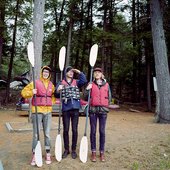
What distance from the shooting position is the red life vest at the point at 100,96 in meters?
5.41

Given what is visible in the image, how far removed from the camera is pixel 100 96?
17.9ft

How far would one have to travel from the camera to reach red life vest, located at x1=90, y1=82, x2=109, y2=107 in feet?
17.8

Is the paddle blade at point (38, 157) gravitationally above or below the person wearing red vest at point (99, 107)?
below

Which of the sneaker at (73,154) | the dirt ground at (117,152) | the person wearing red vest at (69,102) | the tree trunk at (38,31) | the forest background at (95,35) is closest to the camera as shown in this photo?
the dirt ground at (117,152)

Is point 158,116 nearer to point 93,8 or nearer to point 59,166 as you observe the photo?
point 59,166

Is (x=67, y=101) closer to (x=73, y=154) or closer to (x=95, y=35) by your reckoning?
(x=73, y=154)

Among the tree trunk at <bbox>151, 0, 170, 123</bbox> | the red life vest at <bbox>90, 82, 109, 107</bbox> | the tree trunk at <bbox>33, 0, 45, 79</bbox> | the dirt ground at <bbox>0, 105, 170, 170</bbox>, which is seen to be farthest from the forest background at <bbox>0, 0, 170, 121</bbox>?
the red life vest at <bbox>90, 82, 109, 107</bbox>

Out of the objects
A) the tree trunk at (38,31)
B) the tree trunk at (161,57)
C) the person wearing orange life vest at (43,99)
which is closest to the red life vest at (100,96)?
the person wearing orange life vest at (43,99)

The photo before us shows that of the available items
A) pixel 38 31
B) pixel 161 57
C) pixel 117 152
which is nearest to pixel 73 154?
pixel 117 152

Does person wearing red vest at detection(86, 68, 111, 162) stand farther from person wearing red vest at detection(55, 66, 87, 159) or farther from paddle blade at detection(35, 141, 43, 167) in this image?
paddle blade at detection(35, 141, 43, 167)

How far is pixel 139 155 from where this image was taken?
231 inches

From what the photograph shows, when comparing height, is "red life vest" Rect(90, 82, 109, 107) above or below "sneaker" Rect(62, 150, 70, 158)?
above

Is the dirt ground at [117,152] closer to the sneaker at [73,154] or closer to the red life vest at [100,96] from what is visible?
the sneaker at [73,154]

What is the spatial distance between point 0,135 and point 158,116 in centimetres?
606
